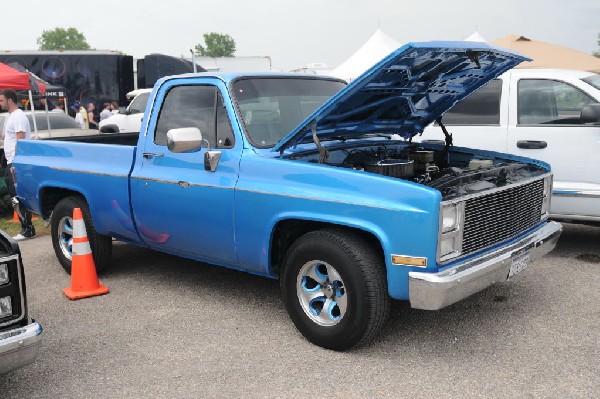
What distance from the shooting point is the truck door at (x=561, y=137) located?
609cm

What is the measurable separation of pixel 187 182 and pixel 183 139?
531mm

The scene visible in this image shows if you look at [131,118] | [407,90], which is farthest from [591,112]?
[131,118]

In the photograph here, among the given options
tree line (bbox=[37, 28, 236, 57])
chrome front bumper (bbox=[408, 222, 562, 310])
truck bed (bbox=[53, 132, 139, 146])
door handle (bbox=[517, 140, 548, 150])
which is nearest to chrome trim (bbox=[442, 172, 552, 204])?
chrome front bumper (bbox=[408, 222, 562, 310])

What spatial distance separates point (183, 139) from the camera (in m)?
4.30

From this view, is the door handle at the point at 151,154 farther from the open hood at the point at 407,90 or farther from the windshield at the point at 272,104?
the open hood at the point at 407,90

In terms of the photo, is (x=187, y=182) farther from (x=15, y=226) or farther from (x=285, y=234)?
(x=15, y=226)

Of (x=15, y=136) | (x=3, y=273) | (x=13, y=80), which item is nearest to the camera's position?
(x=3, y=273)

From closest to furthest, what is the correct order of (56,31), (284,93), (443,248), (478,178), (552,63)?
1. (443,248)
2. (478,178)
3. (284,93)
4. (552,63)
5. (56,31)

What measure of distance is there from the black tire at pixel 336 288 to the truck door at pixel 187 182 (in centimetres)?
64

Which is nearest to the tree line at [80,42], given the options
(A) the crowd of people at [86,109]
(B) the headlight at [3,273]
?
(A) the crowd of people at [86,109]

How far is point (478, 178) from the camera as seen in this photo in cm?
435

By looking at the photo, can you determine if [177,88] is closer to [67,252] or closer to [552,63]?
[67,252]

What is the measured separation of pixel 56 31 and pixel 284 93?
119301 mm

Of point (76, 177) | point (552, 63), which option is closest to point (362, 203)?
point (76, 177)
